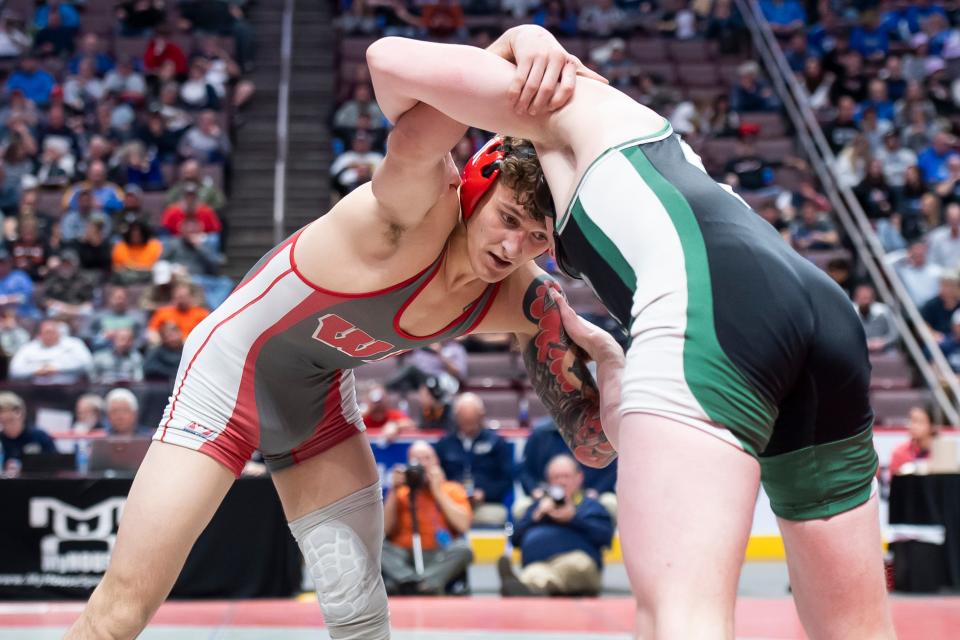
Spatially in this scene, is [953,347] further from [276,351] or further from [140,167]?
[276,351]

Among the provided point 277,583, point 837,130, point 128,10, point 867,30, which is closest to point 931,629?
point 277,583

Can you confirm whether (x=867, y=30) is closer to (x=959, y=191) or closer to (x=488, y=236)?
(x=959, y=191)

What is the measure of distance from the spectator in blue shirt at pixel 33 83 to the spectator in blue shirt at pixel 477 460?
280 inches

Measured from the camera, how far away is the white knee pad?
3.14 meters

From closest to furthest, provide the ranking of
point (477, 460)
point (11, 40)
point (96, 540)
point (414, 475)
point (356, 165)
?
point (96, 540), point (414, 475), point (477, 460), point (356, 165), point (11, 40)

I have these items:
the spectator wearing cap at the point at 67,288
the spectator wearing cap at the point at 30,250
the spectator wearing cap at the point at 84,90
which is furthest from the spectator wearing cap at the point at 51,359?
the spectator wearing cap at the point at 84,90

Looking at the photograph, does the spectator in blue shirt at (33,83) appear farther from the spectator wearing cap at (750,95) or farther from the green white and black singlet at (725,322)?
the green white and black singlet at (725,322)

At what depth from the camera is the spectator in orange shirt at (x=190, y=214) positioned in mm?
10445

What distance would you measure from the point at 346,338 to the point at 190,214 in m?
7.81

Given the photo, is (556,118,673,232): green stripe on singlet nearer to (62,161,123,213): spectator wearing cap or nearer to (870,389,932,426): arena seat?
(870,389,932,426): arena seat

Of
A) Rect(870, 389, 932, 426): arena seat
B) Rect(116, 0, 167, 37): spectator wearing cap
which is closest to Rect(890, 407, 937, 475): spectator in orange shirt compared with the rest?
Rect(870, 389, 932, 426): arena seat

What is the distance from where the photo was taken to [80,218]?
10.5 metres

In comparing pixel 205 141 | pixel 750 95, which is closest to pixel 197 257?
pixel 205 141

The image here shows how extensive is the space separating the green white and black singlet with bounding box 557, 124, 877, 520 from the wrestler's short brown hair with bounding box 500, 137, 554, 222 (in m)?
0.34
